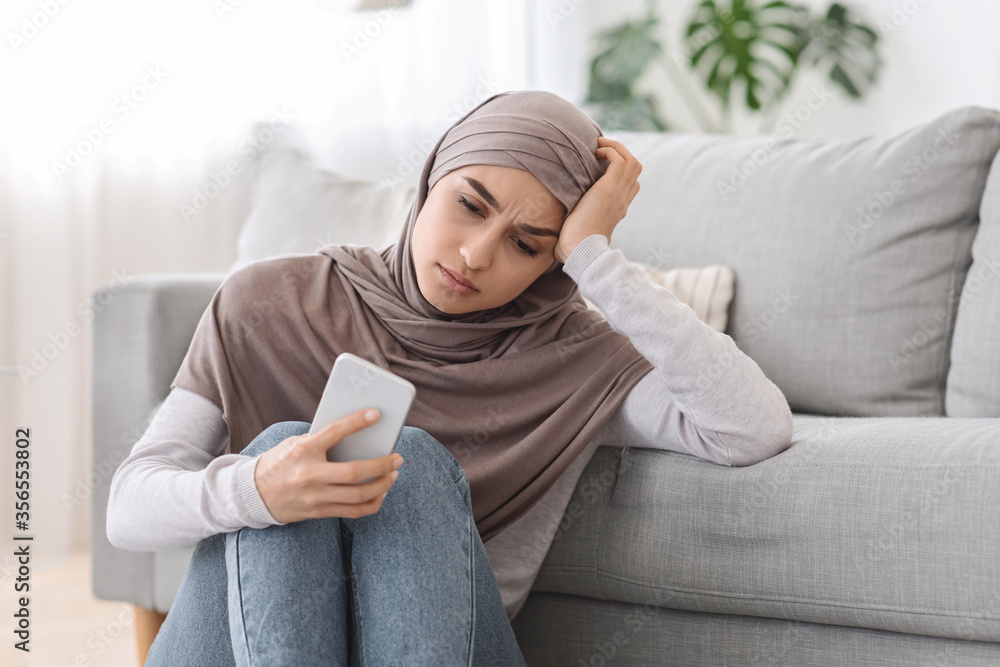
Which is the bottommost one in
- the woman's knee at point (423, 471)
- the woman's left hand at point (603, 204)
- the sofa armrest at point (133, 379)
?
the sofa armrest at point (133, 379)

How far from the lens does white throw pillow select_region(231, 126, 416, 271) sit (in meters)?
1.78

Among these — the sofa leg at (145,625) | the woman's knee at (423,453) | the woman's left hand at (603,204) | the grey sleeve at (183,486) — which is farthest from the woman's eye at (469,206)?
the sofa leg at (145,625)

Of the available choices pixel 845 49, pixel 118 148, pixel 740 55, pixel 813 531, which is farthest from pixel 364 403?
pixel 845 49

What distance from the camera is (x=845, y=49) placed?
9.54ft

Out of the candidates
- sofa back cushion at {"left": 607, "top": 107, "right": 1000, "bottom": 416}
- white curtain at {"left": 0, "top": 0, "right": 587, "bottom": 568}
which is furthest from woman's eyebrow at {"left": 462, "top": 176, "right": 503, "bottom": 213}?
white curtain at {"left": 0, "top": 0, "right": 587, "bottom": 568}

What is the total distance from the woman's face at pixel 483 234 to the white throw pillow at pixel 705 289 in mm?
449

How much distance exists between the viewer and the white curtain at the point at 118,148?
2.11 meters

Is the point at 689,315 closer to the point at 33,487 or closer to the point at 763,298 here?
the point at 763,298

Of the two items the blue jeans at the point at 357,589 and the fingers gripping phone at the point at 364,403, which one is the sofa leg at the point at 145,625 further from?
the fingers gripping phone at the point at 364,403

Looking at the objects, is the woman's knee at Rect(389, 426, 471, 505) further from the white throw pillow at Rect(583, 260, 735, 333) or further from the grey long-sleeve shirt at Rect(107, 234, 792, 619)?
the white throw pillow at Rect(583, 260, 735, 333)

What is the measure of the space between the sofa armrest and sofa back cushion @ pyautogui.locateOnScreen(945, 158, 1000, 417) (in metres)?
1.20

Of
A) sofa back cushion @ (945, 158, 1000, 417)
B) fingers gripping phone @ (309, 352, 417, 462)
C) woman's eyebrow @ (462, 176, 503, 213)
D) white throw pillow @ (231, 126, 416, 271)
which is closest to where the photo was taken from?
fingers gripping phone @ (309, 352, 417, 462)

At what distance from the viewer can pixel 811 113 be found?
9.99ft

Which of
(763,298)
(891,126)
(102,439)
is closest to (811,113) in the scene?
(891,126)
